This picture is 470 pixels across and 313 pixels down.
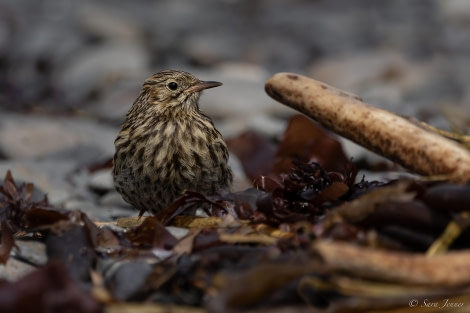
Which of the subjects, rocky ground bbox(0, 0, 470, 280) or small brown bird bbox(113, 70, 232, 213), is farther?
rocky ground bbox(0, 0, 470, 280)

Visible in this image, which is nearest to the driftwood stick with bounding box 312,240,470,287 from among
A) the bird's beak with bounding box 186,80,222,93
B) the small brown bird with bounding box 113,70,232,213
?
the small brown bird with bounding box 113,70,232,213

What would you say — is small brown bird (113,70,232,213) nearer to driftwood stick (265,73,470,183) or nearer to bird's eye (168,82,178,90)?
bird's eye (168,82,178,90)

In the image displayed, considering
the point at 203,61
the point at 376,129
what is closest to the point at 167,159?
the point at 376,129

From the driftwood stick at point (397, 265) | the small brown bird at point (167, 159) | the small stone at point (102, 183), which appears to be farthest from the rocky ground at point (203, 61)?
the driftwood stick at point (397, 265)

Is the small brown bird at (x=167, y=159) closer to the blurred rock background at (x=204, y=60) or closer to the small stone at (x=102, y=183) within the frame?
the small stone at (x=102, y=183)

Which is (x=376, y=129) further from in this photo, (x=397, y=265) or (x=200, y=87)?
(x=200, y=87)

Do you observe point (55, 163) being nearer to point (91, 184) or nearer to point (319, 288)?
point (91, 184)
